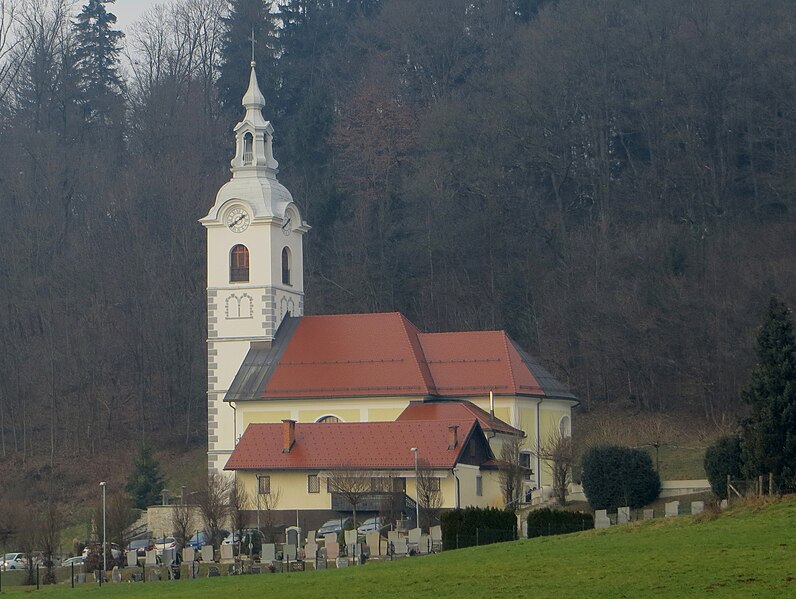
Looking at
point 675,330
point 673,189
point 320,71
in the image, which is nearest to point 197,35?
point 320,71

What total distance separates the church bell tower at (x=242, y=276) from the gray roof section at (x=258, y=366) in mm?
273

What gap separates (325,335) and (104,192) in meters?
29.9

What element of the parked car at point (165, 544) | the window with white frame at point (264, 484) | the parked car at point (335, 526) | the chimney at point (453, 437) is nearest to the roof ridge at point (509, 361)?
the chimney at point (453, 437)

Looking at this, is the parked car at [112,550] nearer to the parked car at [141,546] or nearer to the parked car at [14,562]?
the parked car at [141,546]

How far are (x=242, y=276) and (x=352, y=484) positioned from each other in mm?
12131

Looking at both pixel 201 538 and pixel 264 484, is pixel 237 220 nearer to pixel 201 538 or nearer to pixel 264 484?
pixel 264 484

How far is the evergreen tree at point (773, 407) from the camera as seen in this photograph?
41031 mm

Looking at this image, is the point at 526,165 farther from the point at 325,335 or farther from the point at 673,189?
the point at 325,335

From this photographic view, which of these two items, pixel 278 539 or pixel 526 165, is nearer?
pixel 278 539

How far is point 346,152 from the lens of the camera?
285 feet

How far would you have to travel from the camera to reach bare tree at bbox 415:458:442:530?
169 ft

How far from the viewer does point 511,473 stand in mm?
53844

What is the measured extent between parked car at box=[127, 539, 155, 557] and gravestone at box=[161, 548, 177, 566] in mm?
2900

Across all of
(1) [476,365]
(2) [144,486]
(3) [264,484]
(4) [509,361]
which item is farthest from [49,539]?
(4) [509,361]
